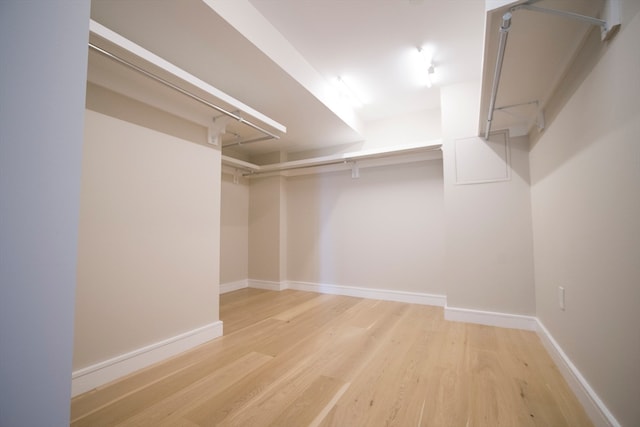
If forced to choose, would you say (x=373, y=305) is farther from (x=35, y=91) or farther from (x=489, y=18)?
(x=35, y=91)

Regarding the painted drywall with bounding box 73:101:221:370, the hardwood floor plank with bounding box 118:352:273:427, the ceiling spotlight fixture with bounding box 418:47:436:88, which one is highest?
the ceiling spotlight fixture with bounding box 418:47:436:88

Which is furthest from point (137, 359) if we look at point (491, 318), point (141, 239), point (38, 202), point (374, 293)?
point (491, 318)

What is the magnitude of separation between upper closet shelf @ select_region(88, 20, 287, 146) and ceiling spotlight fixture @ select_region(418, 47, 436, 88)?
168cm

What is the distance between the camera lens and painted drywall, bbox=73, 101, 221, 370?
185 cm

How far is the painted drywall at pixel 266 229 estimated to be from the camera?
4.78m

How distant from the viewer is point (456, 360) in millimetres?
2131

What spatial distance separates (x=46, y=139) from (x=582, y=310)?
2.54m

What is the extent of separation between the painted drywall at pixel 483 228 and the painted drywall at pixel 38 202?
3.26 meters

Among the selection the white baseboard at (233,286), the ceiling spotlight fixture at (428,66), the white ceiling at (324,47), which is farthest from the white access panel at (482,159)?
the white baseboard at (233,286)

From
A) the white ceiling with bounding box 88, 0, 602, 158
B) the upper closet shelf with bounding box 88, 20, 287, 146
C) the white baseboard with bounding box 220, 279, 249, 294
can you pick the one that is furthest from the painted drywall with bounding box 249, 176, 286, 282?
the upper closet shelf with bounding box 88, 20, 287, 146

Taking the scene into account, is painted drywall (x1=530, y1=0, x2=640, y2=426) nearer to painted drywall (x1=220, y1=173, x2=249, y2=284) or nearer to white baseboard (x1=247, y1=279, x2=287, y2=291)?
white baseboard (x1=247, y1=279, x2=287, y2=291)

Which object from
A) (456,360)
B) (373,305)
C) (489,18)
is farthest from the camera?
(373,305)

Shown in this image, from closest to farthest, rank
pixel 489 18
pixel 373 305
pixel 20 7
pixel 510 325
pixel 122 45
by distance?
pixel 20 7
pixel 489 18
pixel 122 45
pixel 510 325
pixel 373 305

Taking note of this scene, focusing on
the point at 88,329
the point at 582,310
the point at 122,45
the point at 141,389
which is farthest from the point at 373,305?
the point at 122,45
